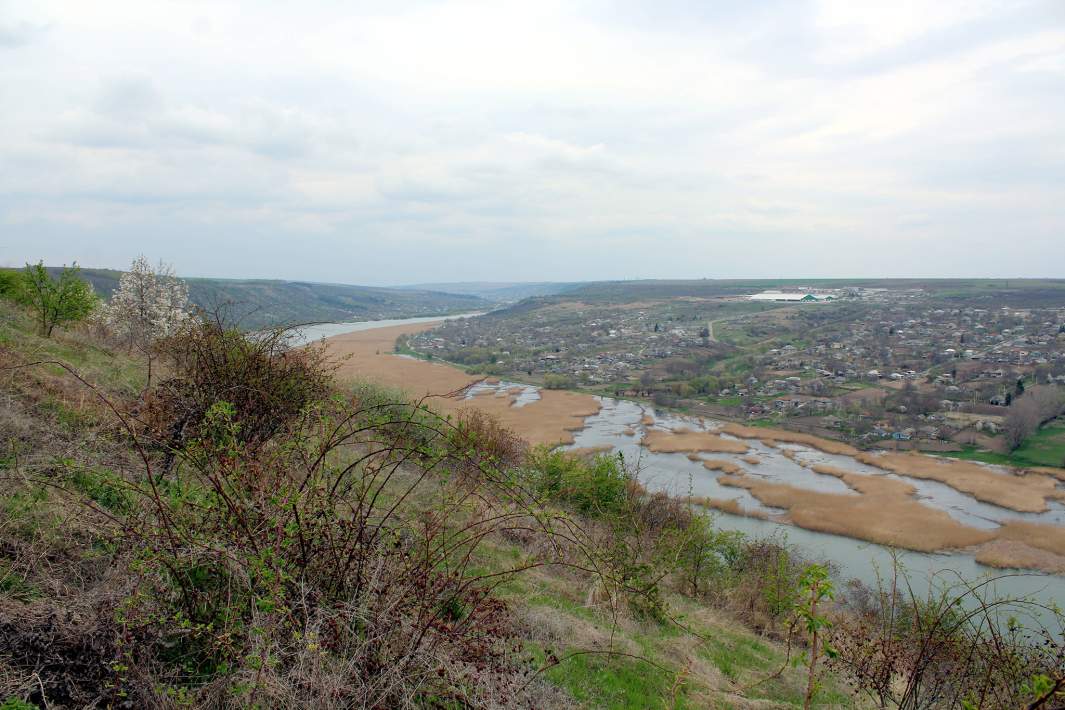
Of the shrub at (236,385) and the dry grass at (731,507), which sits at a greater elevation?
the shrub at (236,385)

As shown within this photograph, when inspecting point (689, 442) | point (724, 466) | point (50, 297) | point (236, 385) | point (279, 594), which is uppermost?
point (50, 297)

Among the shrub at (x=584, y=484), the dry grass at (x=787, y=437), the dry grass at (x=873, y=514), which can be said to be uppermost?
the shrub at (x=584, y=484)

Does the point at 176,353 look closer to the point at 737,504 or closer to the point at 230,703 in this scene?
the point at 230,703

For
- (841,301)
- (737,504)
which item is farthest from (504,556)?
(841,301)

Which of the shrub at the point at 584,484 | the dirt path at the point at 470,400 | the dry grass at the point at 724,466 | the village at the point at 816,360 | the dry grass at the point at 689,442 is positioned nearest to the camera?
the shrub at the point at 584,484

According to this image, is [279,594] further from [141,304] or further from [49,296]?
[141,304]

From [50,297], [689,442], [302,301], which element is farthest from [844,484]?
[302,301]

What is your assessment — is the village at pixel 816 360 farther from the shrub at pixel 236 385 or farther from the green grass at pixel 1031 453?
the shrub at pixel 236 385

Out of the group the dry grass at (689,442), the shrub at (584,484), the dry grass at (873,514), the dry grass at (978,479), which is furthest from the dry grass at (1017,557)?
the shrub at (584,484)
